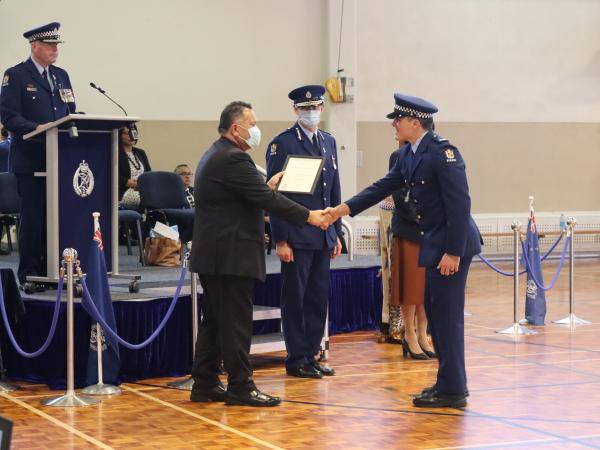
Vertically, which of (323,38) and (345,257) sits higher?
Answer: (323,38)

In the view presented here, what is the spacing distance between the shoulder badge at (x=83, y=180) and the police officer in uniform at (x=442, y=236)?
2.13m

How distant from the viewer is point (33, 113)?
22.3 ft

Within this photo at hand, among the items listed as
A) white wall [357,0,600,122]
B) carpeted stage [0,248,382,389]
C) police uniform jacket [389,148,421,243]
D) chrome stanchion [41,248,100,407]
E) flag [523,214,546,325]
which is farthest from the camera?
white wall [357,0,600,122]

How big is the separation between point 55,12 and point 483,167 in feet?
22.0

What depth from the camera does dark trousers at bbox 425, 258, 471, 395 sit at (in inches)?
221

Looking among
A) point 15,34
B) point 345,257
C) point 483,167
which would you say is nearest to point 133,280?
point 345,257

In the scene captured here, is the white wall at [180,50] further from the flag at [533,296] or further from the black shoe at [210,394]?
the black shoe at [210,394]

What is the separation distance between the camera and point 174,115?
13484mm

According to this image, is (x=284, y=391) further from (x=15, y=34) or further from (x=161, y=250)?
(x=15, y=34)

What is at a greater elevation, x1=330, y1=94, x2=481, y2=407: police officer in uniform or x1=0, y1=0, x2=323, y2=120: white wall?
x1=0, y1=0, x2=323, y2=120: white wall

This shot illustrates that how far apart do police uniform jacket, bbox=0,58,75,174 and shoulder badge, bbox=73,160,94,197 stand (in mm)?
328

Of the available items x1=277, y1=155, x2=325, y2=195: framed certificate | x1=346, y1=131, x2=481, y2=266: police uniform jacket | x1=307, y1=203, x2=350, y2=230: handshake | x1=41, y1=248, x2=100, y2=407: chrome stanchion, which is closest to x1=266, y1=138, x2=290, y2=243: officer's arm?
x1=277, y1=155, x2=325, y2=195: framed certificate

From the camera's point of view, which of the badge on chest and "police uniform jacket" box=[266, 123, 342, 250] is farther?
the badge on chest

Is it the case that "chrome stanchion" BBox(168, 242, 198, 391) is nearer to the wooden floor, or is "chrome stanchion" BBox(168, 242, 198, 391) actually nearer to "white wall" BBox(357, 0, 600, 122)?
the wooden floor
